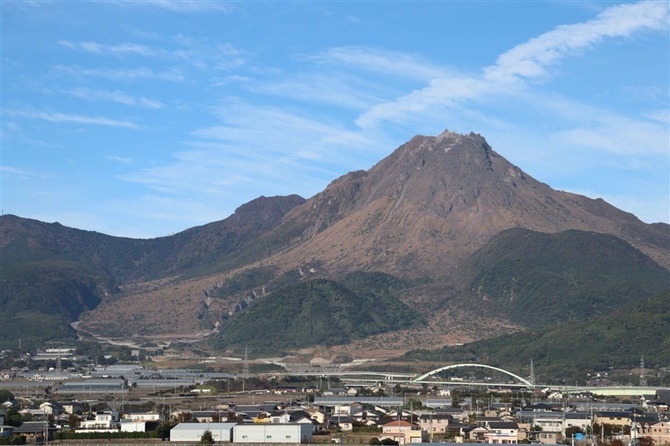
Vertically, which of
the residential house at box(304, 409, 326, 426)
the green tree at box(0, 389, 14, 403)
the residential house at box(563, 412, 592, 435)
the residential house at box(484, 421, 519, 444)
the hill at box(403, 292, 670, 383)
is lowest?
the residential house at box(484, 421, 519, 444)

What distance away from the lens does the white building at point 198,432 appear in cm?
7312

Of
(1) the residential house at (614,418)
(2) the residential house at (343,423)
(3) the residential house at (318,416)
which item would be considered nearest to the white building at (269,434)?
(2) the residential house at (343,423)

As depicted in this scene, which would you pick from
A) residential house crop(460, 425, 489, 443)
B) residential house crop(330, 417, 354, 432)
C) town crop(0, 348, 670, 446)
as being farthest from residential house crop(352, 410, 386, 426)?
residential house crop(460, 425, 489, 443)

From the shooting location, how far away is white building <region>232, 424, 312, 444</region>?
73125 millimetres

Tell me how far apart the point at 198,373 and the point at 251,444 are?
89.2 metres

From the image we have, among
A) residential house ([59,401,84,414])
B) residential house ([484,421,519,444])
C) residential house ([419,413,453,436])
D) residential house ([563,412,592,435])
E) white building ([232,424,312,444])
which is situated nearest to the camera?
white building ([232,424,312,444])

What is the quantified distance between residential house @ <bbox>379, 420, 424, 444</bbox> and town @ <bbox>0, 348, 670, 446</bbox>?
9cm

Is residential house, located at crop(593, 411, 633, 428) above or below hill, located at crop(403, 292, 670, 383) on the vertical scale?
below

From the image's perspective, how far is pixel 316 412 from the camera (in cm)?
8925

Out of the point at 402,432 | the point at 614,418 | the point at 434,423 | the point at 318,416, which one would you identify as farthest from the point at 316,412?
the point at 614,418

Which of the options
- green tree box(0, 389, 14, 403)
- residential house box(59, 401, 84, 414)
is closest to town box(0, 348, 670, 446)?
residential house box(59, 401, 84, 414)

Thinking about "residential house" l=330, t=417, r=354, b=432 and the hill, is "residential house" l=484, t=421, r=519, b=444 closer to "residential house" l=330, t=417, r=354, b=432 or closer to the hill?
"residential house" l=330, t=417, r=354, b=432

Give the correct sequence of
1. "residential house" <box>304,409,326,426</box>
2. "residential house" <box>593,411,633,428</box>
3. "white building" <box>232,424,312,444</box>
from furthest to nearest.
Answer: "residential house" <box>304,409,326,426</box>
"residential house" <box>593,411,633,428</box>
"white building" <box>232,424,312,444</box>

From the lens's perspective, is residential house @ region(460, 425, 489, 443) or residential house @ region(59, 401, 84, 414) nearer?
residential house @ region(460, 425, 489, 443)
